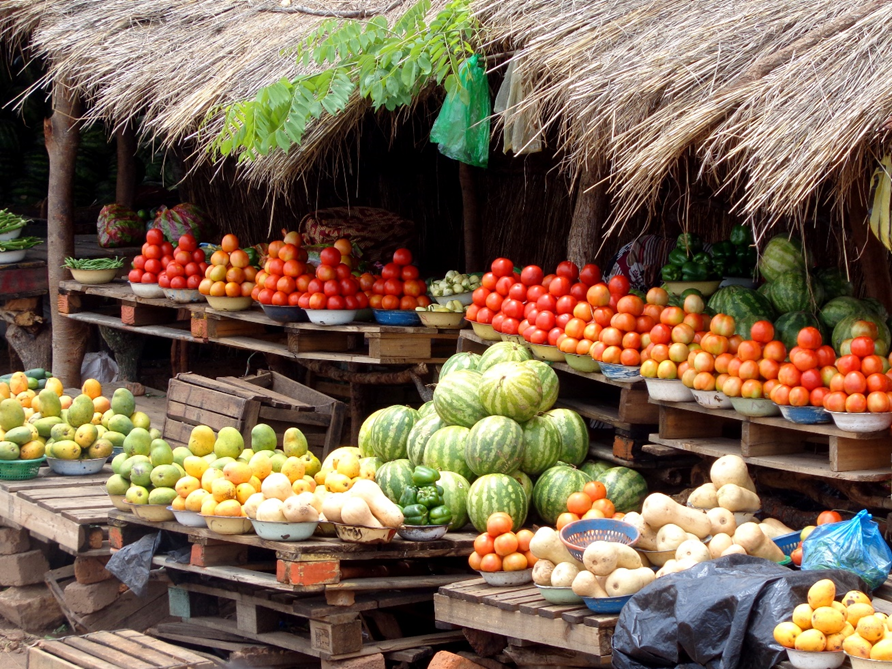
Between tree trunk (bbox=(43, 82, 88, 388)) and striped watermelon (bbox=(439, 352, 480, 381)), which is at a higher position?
tree trunk (bbox=(43, 82, 88, 388))

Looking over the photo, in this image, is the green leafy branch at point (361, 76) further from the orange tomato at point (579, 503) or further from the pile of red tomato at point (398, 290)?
the orange tomato at point (579, 503)

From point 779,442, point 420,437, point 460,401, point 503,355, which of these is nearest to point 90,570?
point 420,437

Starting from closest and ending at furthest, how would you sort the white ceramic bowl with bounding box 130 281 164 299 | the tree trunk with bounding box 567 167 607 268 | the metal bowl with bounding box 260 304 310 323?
the tree trunk with bounding box 567 167 607 268 → the metal bowl with bounding box 260 304 310 323 → the white ceramic bowl with bounding box 130 281 164 299

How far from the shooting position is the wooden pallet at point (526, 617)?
406 cm

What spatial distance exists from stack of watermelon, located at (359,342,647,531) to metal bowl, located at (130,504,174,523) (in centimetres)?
101

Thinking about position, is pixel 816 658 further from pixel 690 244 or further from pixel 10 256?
pixel 10 256

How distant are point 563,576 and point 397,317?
2.89 m

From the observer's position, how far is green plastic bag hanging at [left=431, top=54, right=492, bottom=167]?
5.89 meters

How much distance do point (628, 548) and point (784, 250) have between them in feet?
5.72

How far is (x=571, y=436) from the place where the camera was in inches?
213

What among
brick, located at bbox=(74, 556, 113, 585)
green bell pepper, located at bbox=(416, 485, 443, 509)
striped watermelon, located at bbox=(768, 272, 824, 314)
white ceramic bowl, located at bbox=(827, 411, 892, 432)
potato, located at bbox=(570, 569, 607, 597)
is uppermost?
striped watermelon, located at bbox=(768, 272, 824, 314)

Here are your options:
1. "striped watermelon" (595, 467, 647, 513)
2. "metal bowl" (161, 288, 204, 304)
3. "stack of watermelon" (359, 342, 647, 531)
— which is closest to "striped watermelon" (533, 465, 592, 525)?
"stack of watermelon" (359, 342, 647, 531)

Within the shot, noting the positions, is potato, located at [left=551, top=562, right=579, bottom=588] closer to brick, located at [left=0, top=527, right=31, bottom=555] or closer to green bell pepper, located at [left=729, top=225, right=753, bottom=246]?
green bell pepper, located at [left=729, top=225, right=753, bottom=246]

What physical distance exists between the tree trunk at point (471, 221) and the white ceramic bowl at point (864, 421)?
12.5ft
